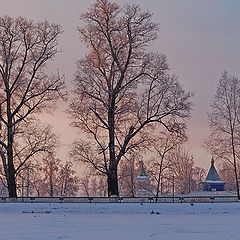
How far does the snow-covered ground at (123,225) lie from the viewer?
15453 mm

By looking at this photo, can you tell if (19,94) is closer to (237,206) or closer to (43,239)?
(237,206)

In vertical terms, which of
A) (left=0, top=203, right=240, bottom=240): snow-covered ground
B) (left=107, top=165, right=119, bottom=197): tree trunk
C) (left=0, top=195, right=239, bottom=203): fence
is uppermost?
(left=107, top=165, right=119, bottom=197): tree trunk

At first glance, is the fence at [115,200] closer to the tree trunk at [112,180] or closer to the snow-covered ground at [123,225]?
the snow-covered ground at [123,225]

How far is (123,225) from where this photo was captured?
63.3 feet

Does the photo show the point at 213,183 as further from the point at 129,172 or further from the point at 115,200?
the point at 115,200

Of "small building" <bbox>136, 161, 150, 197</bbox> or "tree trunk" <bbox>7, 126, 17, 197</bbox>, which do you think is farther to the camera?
"small building" <bbox>136, 161, 150, 197</bbox>

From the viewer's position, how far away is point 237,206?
2789 centimetres

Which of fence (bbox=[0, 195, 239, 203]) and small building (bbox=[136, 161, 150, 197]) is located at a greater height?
small building (bbox=[136, 161, 150, 197])

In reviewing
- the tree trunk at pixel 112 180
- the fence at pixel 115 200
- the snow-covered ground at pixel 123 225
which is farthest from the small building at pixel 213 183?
the snow-covered ground at pixel 123 225

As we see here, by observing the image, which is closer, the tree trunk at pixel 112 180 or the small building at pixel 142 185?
the tree trunk at pixel 112 180

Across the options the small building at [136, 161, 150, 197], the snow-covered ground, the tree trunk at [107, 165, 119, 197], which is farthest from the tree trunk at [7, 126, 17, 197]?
the small building at [136, 161, 150, 197]

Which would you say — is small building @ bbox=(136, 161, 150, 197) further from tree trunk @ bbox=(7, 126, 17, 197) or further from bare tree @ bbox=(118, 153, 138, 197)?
tree trunk @ bbox=(7, 126, 17, 197)

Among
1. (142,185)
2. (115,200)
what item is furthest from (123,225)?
(142,185)

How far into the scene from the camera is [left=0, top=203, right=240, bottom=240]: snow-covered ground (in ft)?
50.7
